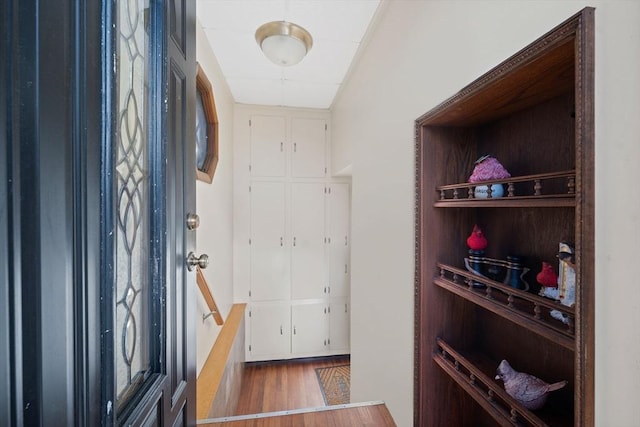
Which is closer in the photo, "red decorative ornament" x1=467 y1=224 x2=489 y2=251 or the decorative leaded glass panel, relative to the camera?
the decorative leaded glass panel

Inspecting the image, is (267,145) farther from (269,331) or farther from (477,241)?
(477,241)

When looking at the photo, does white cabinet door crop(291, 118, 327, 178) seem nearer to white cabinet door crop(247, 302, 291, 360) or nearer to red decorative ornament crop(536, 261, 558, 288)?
white cabinet door crop(247, 302, 291, 360)

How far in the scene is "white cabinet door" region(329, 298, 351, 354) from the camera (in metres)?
3.42

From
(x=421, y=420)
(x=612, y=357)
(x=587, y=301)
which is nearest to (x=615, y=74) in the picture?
(x=587, y=301)

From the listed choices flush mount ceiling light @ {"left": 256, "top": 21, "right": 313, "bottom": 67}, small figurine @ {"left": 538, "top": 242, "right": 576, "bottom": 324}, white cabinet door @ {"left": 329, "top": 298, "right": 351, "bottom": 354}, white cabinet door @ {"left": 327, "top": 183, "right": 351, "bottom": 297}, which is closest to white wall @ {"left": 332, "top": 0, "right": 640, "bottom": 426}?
small figurine @ {"left": 538, "top": 242, "right": 576, "bottom": 324}

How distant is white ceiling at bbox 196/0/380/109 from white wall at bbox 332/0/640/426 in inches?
6.2

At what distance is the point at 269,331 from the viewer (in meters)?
3.29

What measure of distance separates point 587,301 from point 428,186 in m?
0.75

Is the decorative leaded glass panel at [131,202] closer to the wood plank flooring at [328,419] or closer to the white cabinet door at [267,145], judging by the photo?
the wood plank flooring at [328,419]

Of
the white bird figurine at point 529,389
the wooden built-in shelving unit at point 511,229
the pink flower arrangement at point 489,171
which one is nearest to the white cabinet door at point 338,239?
the wooden built-in shelving unit at point 511,229

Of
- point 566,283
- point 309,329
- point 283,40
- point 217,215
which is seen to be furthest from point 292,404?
point 283,40

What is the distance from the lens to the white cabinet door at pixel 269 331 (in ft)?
10.7

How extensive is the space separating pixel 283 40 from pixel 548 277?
1856 millimetres

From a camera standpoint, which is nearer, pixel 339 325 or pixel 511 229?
pixel 511 229
